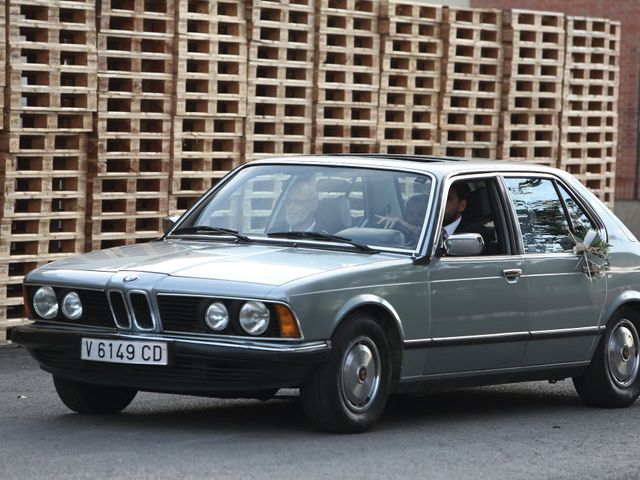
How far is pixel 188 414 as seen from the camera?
9.12m

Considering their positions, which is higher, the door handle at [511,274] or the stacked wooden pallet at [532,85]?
the stacked wooden pallet at [532,85]

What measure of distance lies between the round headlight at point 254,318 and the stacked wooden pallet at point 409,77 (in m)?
8.09

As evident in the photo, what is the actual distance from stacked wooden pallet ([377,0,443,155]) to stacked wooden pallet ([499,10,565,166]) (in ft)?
3.43

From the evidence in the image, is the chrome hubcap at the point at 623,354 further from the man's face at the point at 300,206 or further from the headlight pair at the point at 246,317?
the headlight pair at the point at 246,317

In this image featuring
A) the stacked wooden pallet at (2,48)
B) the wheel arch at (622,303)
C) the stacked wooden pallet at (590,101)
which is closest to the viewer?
the wheel arch at (622,303)

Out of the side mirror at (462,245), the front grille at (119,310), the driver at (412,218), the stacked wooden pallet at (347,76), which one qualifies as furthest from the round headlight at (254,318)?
the stacked wooden pallet at (347,76)

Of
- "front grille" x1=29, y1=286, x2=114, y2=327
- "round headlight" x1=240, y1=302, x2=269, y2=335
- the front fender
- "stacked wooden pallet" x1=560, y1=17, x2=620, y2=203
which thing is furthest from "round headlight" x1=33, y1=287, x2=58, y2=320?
"stacked wooden pallet" x1=560, y1=17, x2=620, y2=203

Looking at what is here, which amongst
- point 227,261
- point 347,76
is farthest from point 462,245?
point 347,76

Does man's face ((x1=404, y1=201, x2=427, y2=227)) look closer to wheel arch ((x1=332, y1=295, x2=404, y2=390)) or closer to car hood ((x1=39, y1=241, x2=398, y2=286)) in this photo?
car hood ((x1=39, y1=241, x2=398, y2=286))

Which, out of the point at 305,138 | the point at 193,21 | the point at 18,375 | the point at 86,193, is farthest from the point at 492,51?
the point at 18,375

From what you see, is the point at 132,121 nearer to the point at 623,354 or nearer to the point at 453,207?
the point at 453,207

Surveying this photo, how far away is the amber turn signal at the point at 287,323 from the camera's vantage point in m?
7.89

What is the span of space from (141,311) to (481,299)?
203 cm

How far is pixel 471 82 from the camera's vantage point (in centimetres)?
1677
